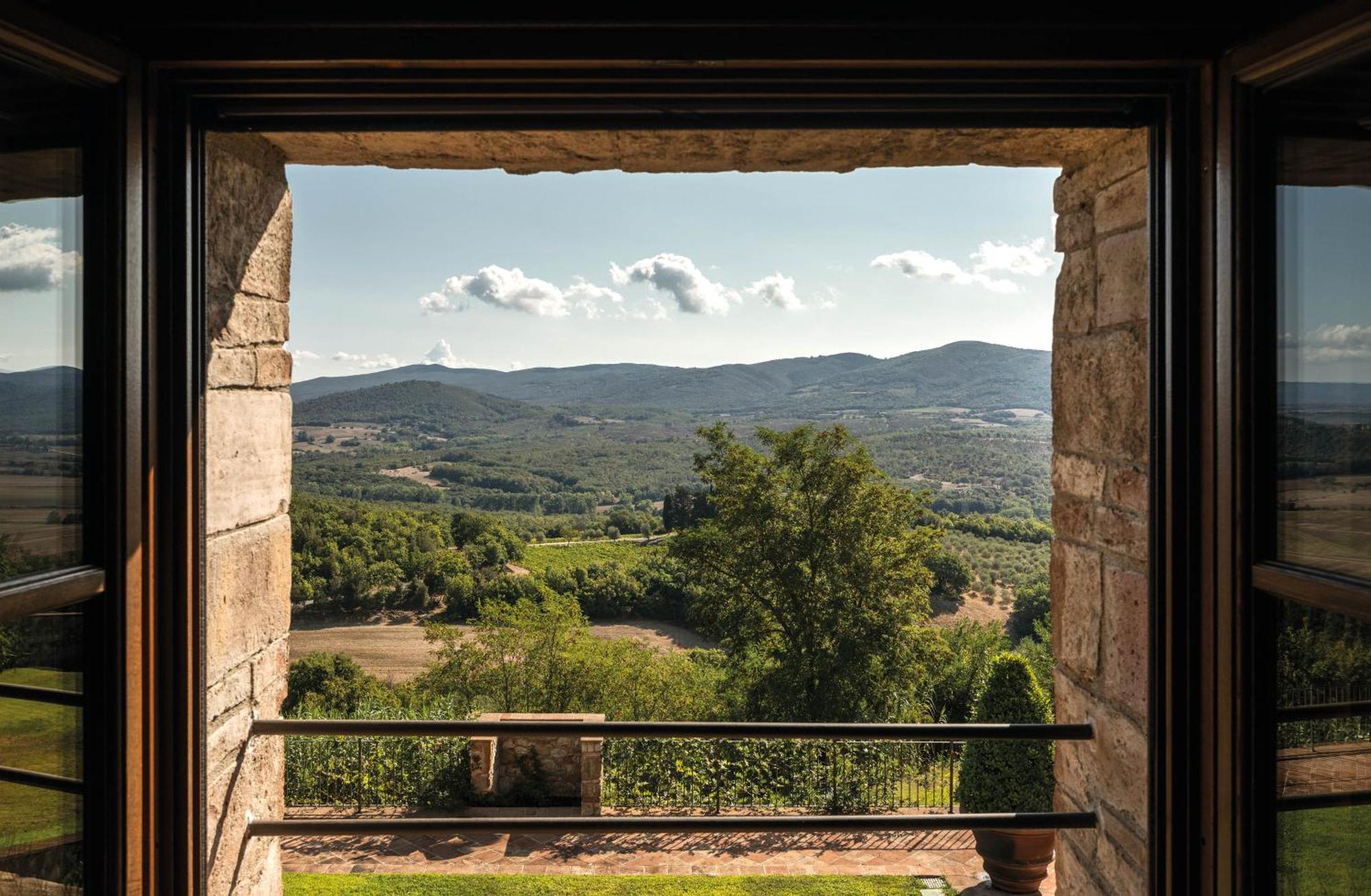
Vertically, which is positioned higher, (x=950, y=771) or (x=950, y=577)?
(x=950, y=771)

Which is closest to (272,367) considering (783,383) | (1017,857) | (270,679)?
(270,679)

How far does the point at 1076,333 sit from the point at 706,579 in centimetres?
1705

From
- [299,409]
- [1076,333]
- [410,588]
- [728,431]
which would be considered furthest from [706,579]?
[1076,333]

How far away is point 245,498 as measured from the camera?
147cm

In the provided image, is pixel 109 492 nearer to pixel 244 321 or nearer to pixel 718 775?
pixel 244 321

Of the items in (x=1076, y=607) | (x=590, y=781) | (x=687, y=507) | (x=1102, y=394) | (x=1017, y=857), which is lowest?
(x=590, y=781)

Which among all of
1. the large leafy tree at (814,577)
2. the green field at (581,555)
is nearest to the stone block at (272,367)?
the large leafy tree at (814,577)

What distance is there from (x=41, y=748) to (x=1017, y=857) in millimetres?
4406

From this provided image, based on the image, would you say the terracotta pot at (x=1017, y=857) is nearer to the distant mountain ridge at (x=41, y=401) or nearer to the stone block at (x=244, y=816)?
the stone block at (x=244, y=816)

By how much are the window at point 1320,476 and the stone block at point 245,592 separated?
1331 mm

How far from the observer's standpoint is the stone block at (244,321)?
1.37 meters

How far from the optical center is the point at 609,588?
79.6 ft

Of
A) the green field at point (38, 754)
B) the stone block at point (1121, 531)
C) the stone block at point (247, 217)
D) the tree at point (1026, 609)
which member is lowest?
the tree at point (1026, 609)

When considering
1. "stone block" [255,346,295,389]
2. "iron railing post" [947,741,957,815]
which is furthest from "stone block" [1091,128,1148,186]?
"iron railing post" [947,741,957,815]
